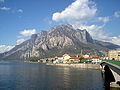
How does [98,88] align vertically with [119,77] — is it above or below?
below

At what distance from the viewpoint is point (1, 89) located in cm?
6047

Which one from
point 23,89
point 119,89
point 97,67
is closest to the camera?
point 119,89

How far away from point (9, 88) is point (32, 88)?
8.94m

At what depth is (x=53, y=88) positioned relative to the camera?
60.8 meters

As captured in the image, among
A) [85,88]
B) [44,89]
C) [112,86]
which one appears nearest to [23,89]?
[44,89]

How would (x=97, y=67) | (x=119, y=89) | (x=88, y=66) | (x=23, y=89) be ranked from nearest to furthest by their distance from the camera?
(x=119, y=89)
(x=23, y=89)
(x=97, y=67)
(x=88, y=66)

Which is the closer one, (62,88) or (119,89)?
(119,89)

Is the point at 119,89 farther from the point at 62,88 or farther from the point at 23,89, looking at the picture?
the point at 23,89

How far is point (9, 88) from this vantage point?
204ft

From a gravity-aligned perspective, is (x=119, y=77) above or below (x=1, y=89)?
above

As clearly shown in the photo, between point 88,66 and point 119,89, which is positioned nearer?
point 119,89

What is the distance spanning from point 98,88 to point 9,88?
3430cm

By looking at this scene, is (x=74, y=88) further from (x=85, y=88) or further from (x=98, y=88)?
(x=98, y=88)

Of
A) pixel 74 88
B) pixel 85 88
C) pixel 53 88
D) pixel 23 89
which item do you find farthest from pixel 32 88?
pixel 85 88
